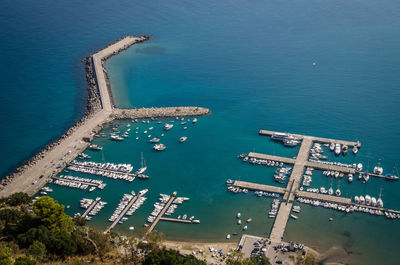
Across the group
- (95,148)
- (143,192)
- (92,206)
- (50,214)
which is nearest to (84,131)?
(95,148)

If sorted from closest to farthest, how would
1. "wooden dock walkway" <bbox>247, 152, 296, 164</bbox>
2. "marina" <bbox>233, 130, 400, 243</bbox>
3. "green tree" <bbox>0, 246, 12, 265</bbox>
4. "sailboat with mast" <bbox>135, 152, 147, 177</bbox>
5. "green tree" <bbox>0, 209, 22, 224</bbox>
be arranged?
"green tree" <bbox>0, 246, 12, 265</bbox>
"green tree" <bbox>0, 209, 22, 224</bbox>
"marina" <bbox>233, 130, 400, 243</bbox>
"sailboat with mast" <bbox>135, 152, 147, 177</bbox>
"wooden dock walkway" <bbox>247, 152, 296, 164</bbox>

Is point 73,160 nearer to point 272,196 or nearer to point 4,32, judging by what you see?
point 272,196

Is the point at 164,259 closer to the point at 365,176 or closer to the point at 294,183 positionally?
the point at 294,183

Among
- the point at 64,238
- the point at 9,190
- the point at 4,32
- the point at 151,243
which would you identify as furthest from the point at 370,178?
the point at 4,32

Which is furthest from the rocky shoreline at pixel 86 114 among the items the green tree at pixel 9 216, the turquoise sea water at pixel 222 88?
the green tree at pixel 9 216

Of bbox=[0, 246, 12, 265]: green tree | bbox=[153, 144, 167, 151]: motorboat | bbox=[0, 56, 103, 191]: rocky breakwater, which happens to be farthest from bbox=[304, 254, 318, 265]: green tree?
bbox=[0, 56, 103, 191]: rocky breakwater

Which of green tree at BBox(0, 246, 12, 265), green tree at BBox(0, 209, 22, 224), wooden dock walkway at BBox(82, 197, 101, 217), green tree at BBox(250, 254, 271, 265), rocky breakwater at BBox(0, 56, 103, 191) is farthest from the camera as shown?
rocky breakwater at BBox(0, 56, 103, 191)

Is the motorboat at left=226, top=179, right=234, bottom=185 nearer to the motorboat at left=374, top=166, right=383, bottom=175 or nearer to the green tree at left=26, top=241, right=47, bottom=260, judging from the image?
the motorboat at left=374, top=166, right=383, bottom=175

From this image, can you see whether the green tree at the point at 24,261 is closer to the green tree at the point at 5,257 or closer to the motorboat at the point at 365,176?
the green tree at the point at 5,257
